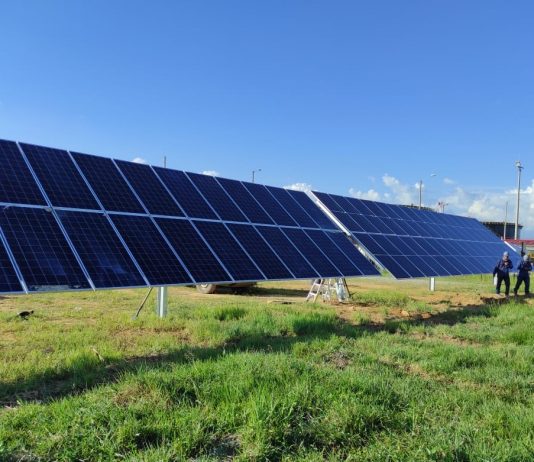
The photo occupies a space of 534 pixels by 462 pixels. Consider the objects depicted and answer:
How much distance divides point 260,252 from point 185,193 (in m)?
2.54

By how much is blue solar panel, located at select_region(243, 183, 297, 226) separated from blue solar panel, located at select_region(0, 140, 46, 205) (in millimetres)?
6933

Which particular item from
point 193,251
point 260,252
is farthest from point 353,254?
point 193,251

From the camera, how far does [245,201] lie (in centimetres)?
1475

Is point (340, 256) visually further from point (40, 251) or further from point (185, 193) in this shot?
point (40, 251)

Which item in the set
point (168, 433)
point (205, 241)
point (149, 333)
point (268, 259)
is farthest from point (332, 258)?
point (168, 433)

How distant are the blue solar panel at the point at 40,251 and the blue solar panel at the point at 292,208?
27.2 feet

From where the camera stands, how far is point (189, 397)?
19.4ft

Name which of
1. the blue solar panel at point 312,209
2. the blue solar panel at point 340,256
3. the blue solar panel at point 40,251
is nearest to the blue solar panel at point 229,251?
the blue solar panel at point 340,256

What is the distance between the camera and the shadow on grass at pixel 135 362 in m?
6.61

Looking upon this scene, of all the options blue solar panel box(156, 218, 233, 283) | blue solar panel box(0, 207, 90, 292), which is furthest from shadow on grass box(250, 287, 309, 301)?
blue solar panel box(0, 207, 90, 292)

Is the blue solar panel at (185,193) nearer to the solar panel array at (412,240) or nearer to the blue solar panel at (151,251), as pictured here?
the blue solar panel at (151,251)

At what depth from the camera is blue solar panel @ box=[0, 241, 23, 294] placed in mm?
7004

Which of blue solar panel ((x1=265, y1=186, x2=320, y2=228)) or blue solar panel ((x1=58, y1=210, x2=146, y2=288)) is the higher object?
blue solar panel ((x1=265, y1=186, x2=320, y2=228))

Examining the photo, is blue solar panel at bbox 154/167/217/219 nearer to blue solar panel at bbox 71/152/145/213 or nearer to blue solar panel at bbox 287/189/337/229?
blue solar panel at bbox 71/152/145/213
